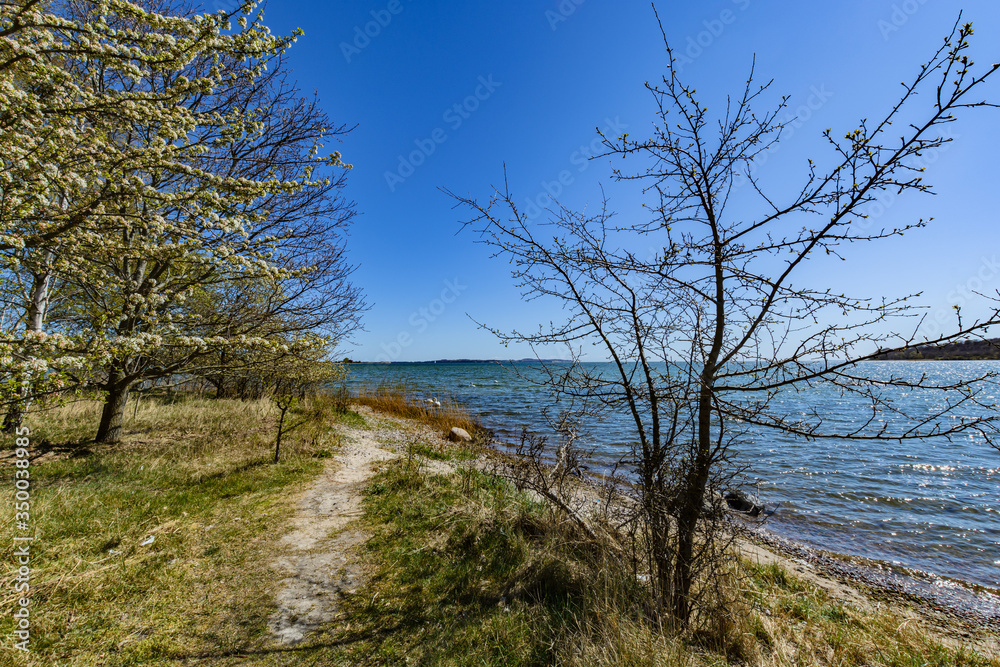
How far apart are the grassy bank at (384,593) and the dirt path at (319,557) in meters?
0.13

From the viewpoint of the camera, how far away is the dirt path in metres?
3.37

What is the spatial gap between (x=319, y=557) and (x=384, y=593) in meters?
1.07

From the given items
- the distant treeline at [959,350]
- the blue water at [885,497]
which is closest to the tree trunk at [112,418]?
the blue water at [885,497]

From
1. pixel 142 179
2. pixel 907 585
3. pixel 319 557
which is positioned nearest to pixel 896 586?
pixel 907 585

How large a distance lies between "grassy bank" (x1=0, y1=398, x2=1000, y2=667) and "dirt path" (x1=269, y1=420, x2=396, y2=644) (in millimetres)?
130

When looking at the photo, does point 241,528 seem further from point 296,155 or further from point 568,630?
point 296,155

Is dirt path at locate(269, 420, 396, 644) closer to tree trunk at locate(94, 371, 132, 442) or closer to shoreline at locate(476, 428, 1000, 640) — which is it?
shoreline at locate(476, 428, 1000, 640)

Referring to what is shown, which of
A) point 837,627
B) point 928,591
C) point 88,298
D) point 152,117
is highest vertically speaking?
point 152,117

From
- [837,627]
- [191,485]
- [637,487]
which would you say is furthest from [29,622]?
[837,627]

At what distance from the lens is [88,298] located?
685 cm

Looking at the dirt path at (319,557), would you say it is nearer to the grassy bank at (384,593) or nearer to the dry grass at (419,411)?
the grassy bank at (384,593)

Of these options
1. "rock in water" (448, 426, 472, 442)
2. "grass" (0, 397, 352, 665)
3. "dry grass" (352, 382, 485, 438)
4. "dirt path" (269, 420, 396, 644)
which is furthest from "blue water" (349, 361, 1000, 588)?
"dry grass" (352, 382, 485, 438)

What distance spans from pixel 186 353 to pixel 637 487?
6923 millimetres

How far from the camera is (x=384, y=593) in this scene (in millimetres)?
3750
